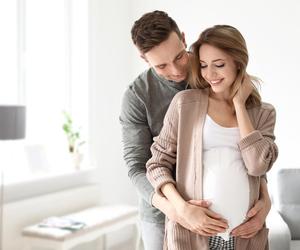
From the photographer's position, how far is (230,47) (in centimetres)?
123

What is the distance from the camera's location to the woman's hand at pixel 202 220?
3.92ft

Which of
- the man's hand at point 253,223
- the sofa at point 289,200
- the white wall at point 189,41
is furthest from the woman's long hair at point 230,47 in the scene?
the white wall at point 189,41

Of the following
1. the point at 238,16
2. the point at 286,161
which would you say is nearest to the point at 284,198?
the point at 286,161

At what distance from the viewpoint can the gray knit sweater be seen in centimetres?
143

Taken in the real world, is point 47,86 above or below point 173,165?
above

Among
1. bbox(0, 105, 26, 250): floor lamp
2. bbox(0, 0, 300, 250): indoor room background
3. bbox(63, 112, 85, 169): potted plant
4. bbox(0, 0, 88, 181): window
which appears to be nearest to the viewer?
bbox(0, 105, 26, 250): floor lamp

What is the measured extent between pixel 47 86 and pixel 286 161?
79.6 inches

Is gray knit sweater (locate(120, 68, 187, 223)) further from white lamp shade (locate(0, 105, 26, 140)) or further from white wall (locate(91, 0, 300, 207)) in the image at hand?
white wall (locate(91, 0, 300, 207))

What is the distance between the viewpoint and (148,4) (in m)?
4.18

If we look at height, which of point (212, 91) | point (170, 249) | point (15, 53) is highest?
point (15, 53)

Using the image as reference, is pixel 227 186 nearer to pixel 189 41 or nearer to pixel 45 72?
pixel 45 72

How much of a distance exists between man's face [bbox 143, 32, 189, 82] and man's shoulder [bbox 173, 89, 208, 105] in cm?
7

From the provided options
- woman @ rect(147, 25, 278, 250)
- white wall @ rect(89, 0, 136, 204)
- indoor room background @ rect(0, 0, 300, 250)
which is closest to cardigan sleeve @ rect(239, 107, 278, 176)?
woman @ rect(147, 25, 278, 250)

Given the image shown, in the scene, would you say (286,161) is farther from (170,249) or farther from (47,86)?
(170,249)
